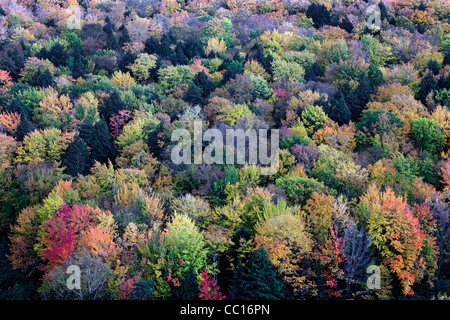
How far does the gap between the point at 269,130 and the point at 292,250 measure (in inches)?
969

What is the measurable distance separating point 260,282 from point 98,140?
1316 inches

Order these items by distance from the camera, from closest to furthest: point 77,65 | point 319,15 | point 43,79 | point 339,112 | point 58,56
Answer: point 339,112 < point 43,79 < point 77,65 < point 58,56 < point 319,15

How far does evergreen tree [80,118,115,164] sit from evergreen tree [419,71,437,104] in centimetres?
4395

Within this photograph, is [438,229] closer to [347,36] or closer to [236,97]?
[236,97]

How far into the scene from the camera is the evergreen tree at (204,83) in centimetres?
6994

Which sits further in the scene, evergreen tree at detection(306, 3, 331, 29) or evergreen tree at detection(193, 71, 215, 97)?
evergreen tree at detection(306, 3, 331, 29)

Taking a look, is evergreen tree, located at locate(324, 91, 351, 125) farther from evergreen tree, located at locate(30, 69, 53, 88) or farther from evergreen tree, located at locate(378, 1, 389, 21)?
evergreen tree, located at locate(378, 1, 389, 21)

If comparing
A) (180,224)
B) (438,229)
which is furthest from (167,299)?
(438,229)

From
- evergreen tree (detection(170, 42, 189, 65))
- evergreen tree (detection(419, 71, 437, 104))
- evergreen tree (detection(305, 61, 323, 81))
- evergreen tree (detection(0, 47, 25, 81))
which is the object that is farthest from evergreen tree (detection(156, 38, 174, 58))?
evergreen tree (detection(419, 71, 437, 104))

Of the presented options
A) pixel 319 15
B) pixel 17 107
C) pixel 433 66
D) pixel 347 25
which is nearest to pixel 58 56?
pixel 17 107

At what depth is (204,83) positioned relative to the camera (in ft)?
230

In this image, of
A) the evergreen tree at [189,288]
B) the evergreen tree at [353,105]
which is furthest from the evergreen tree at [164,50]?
the evergreen tree at [189,288]

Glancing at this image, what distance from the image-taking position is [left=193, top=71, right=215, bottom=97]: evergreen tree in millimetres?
69938

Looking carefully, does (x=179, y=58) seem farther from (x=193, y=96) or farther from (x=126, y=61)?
(x=193, y=96)
